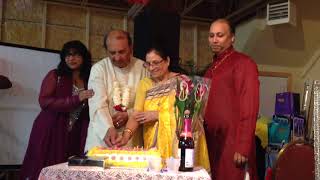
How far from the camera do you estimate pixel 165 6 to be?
336 centimetres

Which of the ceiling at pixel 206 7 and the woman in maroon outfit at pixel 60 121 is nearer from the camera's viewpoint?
the woman in maroon outfit at pixel 60 121

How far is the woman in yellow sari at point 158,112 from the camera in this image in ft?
6.37

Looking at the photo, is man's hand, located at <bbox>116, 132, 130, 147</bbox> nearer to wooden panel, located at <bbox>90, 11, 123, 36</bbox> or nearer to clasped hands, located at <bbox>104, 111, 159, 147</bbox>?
clasped hands, located at <bbox>104, 111, 159, 147</bbox>

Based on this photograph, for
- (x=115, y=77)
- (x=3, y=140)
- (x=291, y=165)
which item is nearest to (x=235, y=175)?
(x=291, y=165)

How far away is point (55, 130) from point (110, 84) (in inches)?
31.6

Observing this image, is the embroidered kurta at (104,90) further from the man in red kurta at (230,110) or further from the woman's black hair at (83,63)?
the woman's black hair at (83,63)

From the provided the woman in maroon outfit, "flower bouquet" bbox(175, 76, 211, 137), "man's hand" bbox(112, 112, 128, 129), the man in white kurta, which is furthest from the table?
the woman in maroon outfit

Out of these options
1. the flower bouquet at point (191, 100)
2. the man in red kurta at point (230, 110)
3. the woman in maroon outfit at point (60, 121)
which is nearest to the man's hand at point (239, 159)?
the man in red kurta at point (230, 110)

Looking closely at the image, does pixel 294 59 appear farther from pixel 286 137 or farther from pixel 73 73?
pixel 73 73

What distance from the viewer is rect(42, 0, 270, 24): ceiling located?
4.70 m

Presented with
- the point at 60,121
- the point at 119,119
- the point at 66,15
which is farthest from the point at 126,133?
the point at 66,15

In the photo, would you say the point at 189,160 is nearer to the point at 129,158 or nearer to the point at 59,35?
the point at 129,158

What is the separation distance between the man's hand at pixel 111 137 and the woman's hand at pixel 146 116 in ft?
0.46

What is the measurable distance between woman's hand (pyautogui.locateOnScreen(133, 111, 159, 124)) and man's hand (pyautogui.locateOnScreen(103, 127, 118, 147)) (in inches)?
5.5
